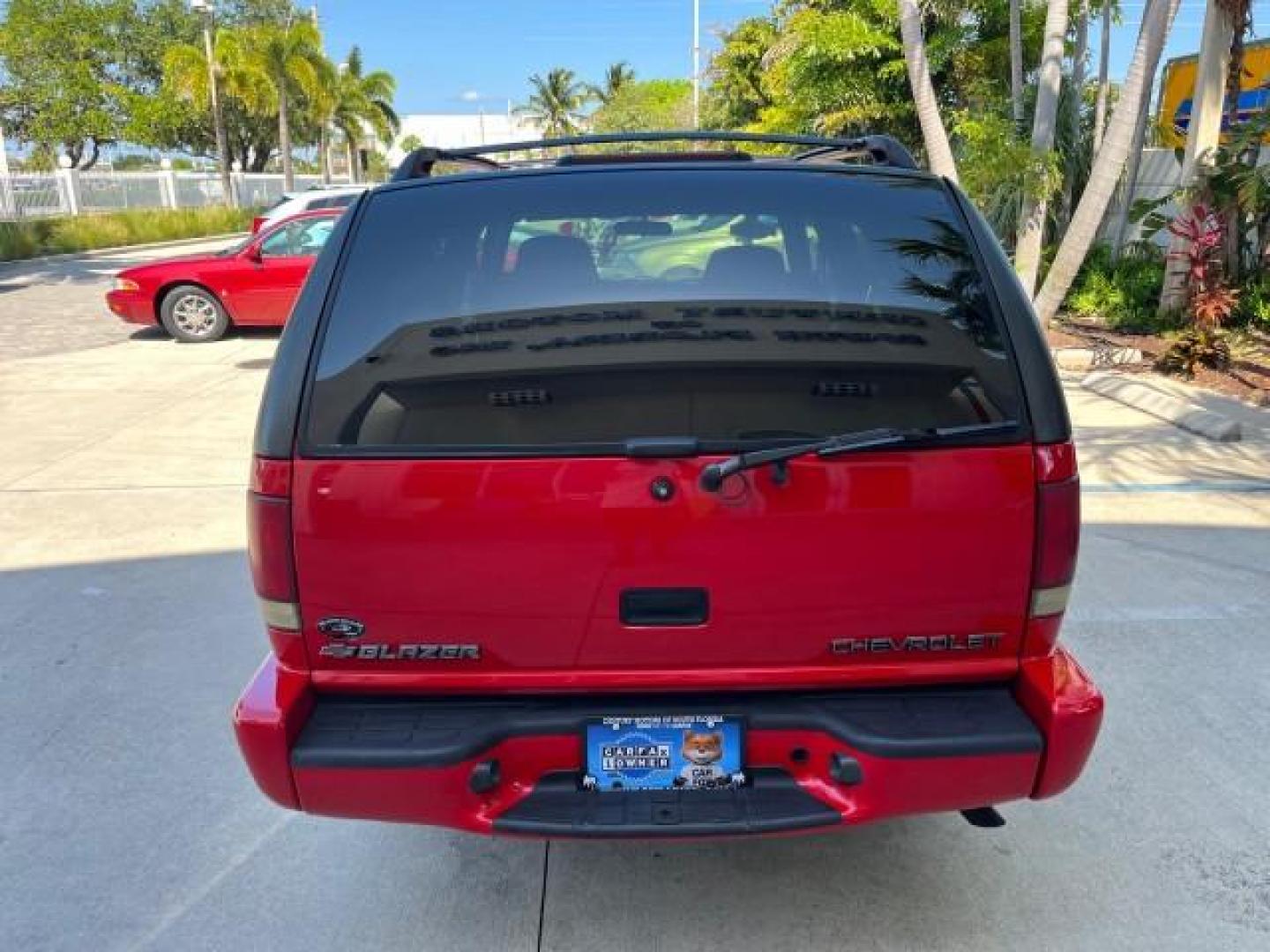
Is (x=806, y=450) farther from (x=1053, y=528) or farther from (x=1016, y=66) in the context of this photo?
(x=1016, y=66)

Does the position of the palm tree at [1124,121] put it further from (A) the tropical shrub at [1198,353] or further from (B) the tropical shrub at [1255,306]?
(B) the tropical shrub at [1255,306]

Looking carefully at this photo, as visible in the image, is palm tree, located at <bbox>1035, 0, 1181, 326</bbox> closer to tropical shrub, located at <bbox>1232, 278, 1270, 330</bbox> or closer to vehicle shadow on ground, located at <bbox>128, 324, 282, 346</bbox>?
tropical shrub, located at <bbox>1232, 278, 1270, 330</bbox>

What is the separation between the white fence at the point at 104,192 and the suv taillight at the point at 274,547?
2808 centimetres

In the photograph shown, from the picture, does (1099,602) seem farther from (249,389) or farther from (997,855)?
(249,389)

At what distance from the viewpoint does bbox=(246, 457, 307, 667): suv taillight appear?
2.04 m

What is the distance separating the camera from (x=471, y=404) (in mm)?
2105

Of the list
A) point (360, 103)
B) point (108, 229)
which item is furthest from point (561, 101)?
point (108, 229)

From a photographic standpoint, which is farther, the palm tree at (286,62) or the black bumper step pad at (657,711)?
the palm tree at (286,62)

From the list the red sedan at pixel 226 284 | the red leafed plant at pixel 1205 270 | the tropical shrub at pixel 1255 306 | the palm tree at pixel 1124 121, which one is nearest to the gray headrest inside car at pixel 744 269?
the red leafed plant at pixel 1205 270

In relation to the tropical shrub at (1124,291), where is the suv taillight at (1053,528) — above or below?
above

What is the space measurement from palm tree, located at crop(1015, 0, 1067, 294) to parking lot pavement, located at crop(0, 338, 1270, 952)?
693 centimetres

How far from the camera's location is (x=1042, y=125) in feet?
34.4

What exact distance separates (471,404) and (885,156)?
162cm

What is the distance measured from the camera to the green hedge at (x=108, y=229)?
22.5 meters
